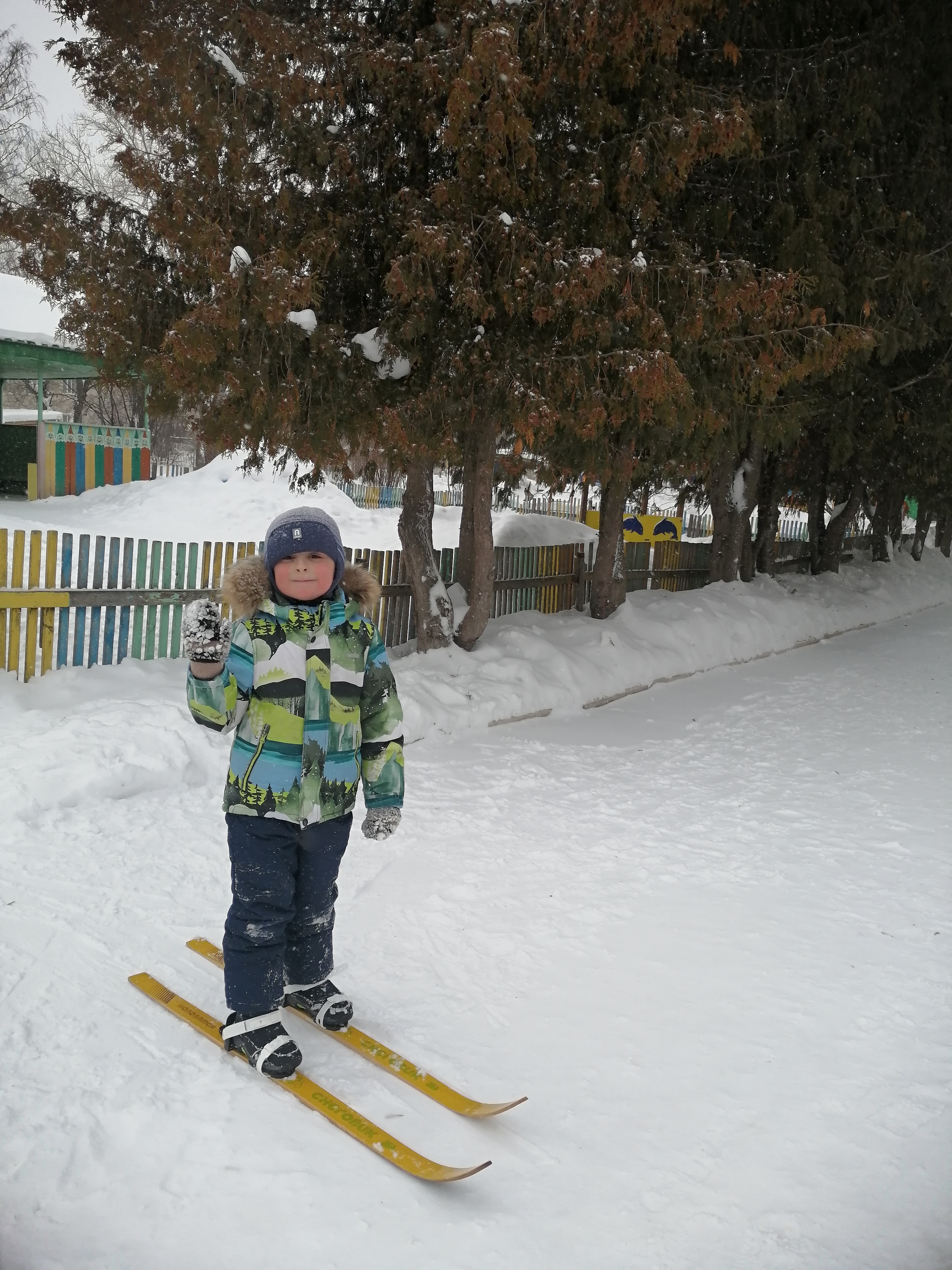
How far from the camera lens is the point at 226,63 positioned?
612 centimetres

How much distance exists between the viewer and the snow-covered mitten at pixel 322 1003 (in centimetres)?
321

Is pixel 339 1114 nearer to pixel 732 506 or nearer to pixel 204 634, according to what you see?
pixel 204 634

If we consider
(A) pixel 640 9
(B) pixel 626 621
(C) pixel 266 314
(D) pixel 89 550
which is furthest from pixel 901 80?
(D) pixel 89 550

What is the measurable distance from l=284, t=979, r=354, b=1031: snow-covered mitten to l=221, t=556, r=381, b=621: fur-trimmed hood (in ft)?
4.30

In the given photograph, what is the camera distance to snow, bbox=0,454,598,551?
16.1 meters

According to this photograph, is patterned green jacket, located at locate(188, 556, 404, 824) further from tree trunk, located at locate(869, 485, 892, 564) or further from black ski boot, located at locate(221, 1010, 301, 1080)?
tree trunk, located at locate(869, 485, 892, 564)

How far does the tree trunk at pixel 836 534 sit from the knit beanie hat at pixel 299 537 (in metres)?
15.7

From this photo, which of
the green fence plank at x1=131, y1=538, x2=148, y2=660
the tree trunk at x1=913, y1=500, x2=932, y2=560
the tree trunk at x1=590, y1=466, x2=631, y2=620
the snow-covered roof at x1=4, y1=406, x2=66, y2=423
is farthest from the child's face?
the snow-covered roof at x1=4, y1=406, x2=66, y2=423

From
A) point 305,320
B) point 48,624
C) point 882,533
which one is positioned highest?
point 305,320

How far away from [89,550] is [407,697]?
2.48 metres

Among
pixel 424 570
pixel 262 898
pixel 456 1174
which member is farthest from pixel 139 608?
pixel 456 1174

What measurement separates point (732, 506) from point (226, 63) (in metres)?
9.70

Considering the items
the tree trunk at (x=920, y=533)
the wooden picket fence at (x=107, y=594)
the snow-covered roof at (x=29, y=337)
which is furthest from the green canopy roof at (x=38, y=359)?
the tree trunk at (x=920, y=533)

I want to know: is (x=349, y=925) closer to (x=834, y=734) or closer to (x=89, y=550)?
(x=89, y=550)
